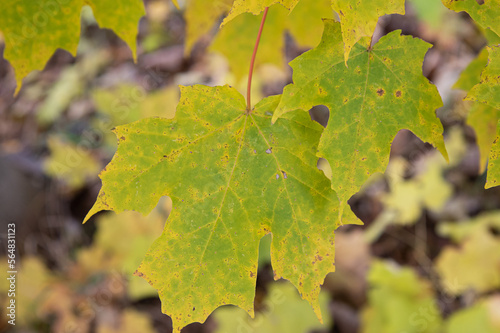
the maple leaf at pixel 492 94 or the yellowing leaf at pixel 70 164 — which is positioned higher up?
the maple leaf at pixel 492 94

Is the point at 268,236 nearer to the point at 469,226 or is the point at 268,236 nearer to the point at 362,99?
the point at 469,226

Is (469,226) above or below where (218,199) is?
below

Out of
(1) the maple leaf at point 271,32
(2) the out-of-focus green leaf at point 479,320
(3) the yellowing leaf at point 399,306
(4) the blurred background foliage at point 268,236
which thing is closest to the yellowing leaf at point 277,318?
(4) the blurred background foliage at point 268,236

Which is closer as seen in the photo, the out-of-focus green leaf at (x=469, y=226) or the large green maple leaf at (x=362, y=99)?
the large green maple leaf at (x=362, y=99)

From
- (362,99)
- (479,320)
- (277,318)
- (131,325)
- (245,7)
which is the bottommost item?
(131,325)

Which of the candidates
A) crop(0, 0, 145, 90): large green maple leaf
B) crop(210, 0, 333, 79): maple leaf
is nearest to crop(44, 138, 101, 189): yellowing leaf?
crop(210, 0, 333, 79): maple leaf

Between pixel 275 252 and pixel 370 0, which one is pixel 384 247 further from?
pixel 370 0

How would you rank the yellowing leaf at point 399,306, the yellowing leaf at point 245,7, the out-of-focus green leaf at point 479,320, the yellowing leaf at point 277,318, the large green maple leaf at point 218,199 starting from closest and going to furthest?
the yellowing leaf at point 245,7 < the large green maple leaf at point 218,199 < the out-of-focus green leaf at point 479,320 < the yellowing leaf at point 399,306 < the yellowing leaf at point 277,318

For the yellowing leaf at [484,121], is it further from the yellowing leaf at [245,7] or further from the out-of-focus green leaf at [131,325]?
the out-of-focus green leaf at [131,325]

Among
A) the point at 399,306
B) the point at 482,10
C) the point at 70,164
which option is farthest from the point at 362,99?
the point at 70,164
